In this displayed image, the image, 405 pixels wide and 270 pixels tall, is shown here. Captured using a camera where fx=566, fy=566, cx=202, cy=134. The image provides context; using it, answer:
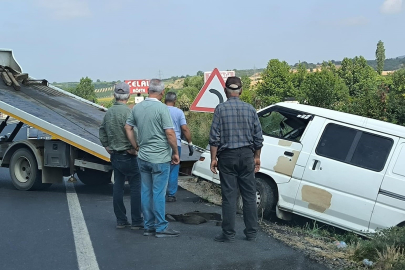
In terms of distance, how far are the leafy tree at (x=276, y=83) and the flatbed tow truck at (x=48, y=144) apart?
1576 inches

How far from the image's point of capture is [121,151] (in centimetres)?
700

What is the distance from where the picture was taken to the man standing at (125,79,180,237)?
6.53m

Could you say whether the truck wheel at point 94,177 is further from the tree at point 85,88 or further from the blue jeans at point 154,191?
the tree at point 85,88

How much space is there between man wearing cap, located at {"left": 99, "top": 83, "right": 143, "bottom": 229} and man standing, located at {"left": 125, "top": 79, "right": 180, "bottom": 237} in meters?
0.28

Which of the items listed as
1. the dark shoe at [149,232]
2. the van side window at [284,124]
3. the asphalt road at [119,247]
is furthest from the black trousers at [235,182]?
the van side window at [284,124]

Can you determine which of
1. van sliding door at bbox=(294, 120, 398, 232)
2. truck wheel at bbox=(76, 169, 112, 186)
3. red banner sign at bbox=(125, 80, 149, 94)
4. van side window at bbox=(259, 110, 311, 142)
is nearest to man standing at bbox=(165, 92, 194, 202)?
van side window at bbox=(259, 110, 311, 142)

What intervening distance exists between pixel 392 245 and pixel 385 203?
185 centimetres

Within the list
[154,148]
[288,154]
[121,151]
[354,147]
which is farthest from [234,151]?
[354,147]

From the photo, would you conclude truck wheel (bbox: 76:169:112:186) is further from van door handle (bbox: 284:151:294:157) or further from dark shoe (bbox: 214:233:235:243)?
dark shoe (bbox: 214:233:235:243)

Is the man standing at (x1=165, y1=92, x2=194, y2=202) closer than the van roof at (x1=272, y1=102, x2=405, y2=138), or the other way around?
the van roof at (x1=272, y1=102, x2=405, y2=138)

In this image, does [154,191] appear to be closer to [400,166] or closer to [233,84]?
[233,84]

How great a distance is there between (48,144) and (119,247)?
4399 millimetres

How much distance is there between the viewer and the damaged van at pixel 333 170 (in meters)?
7.54

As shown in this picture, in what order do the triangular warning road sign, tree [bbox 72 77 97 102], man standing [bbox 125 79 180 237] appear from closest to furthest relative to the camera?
man standing [bbox 125 79 180 237]
the triangular warning road sign
tree [bbox 72 77 97 102]
